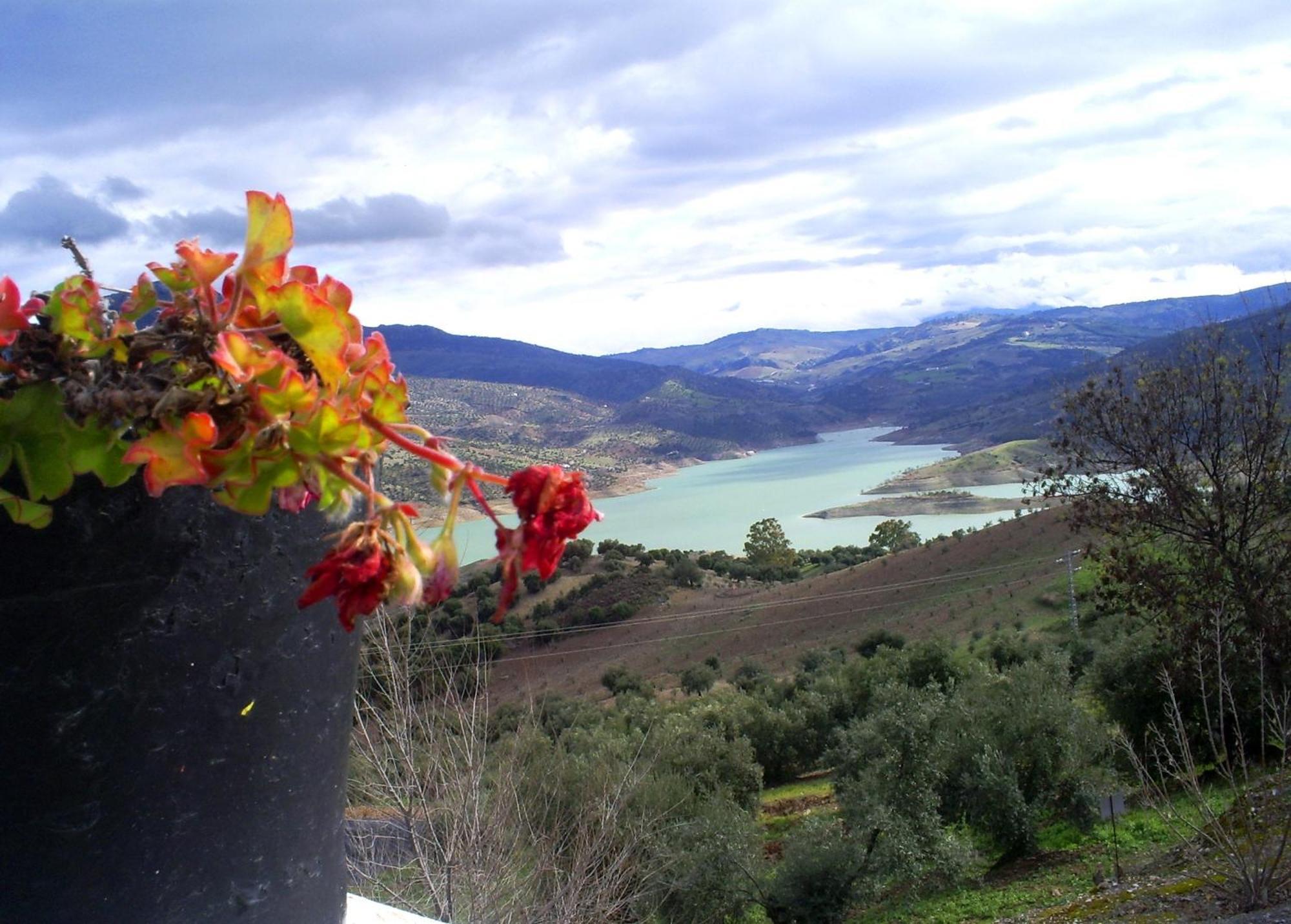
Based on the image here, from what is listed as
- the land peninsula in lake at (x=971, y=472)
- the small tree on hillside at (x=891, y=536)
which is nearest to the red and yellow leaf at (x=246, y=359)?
the small tree on hillside at (x=891, y=536)

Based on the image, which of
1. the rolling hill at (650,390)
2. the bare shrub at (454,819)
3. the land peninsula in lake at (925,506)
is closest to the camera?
the bare shrub at (454,819)

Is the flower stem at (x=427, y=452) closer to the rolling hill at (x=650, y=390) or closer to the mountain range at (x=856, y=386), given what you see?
the mountain range at (x=856, y=386)

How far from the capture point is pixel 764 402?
422ft

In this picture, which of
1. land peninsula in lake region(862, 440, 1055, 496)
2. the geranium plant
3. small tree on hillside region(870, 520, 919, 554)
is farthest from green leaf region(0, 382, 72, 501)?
land peninsula in lake region(862, 440, 1055, 496)

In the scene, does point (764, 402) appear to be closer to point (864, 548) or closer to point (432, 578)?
point (864, 548)

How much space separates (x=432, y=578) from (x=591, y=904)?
23.2 ft

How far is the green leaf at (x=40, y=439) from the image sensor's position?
56 cm

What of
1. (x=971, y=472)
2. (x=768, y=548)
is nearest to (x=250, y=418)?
(x=768, y=548)

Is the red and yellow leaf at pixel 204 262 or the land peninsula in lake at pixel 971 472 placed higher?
the red and yellow leaf at pixel 204 262

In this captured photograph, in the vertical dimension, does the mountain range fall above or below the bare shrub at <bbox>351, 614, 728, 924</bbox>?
above

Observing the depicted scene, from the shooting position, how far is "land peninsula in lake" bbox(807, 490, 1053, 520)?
5488 centimetres

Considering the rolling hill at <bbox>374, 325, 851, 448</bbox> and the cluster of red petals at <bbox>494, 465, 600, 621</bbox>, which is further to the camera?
the rolling hill at <bbox>374, 325, 851, 448</bbox>

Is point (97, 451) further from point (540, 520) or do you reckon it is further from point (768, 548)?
point (768, 548)

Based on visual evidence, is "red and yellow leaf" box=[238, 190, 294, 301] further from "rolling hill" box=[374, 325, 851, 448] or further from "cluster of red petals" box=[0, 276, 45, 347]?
"rolling hill" box=[374, 325, 851, 448]
